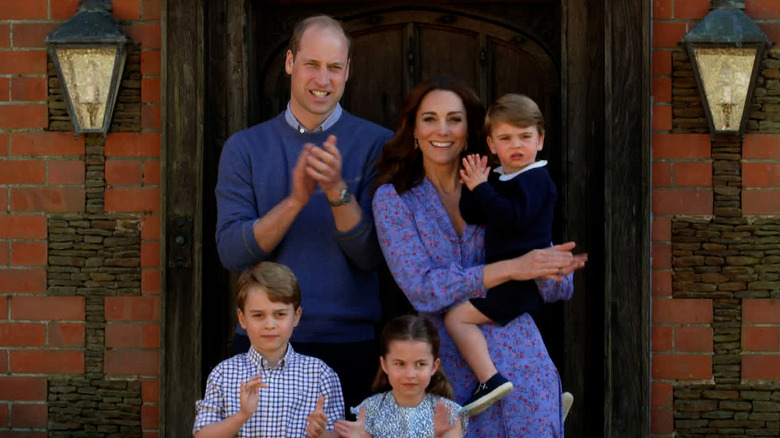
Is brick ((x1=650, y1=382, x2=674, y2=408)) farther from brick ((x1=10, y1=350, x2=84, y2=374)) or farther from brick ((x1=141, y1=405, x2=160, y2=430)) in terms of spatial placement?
brick ((x1=10, y1=350, x2=84, y2=374))

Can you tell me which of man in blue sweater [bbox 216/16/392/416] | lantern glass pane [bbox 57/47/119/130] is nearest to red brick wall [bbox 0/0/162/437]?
lantern glass pane [bbox 57/47/119/130]

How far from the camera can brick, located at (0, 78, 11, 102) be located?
14.5 ft

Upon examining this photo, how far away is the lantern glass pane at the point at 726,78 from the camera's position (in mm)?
4129

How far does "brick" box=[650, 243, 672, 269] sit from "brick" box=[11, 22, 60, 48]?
101 inches

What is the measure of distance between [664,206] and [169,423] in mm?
2160

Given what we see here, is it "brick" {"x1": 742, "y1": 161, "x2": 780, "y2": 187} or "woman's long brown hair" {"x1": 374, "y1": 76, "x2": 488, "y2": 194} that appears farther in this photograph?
"brick" {"x1": 742, "y1": 161, "x2": 780, "y2": 187}

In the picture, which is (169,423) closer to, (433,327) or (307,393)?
(307,393)

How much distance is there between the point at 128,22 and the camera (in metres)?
4.38

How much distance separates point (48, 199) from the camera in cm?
441

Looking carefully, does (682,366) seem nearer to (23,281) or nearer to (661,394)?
(661,394)

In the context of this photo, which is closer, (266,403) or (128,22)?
(266,403)

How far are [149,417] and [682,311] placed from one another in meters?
2.19

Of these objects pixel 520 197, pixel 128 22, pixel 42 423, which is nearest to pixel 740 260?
pixel 520 197

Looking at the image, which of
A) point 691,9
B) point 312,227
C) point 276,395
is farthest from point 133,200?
point 691,9
